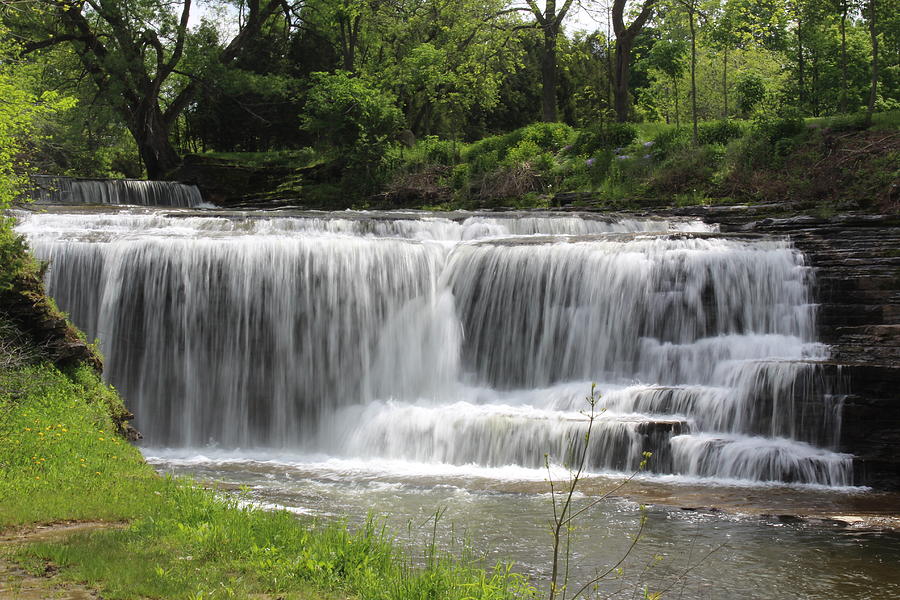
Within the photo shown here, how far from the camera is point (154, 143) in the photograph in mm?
30281

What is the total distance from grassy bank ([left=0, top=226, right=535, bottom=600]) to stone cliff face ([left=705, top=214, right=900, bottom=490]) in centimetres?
635

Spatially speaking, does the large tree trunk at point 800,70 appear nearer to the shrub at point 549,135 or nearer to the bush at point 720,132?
the bush at point 720,132

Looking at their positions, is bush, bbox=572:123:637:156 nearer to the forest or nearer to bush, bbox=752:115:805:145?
the forest

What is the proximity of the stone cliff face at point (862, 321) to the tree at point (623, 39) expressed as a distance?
1165 cm

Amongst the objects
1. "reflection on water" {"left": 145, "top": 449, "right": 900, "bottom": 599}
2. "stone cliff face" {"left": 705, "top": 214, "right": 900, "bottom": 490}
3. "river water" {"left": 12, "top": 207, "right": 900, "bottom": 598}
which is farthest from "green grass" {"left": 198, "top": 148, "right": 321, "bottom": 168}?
"reflection on water" {"left": 145, "top": 449, "right": 900, "bottom": 599}

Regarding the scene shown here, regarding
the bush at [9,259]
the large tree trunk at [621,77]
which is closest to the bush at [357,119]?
the large tree trunk at [621,77]

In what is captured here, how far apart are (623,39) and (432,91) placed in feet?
22.9

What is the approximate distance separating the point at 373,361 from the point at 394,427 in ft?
6.32

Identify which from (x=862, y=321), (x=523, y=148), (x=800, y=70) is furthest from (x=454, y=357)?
(x=800, y=70)

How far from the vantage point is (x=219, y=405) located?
576 inches

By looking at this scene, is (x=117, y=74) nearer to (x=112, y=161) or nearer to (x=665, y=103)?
(x=112, y=161)

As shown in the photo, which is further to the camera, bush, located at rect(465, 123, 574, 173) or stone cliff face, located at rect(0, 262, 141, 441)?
bush, located at rect(465, 123, 574, 173)

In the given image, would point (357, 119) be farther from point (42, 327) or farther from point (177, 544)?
point (177, 544)

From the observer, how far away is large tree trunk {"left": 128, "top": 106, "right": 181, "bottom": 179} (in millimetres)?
Result: 30109
